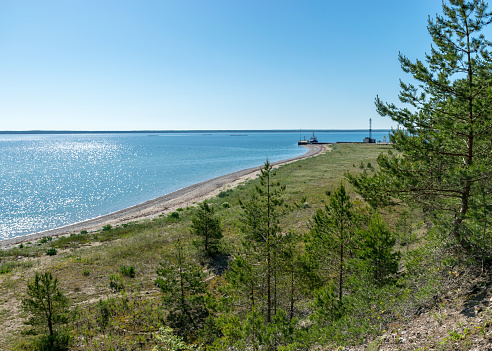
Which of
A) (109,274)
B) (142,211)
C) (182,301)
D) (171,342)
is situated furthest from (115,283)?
(142,211)

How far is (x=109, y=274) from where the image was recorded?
18.8 m

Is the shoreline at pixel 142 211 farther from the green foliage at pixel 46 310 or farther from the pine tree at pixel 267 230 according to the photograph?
the pine tree at pixel 267 230

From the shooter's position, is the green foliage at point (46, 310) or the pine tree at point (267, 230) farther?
the pine tree at point (267, 230)

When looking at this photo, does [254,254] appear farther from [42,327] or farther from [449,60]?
[449,60]

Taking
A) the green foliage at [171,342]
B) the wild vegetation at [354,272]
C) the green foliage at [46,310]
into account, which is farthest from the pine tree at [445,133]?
the green foliage at [46,310]

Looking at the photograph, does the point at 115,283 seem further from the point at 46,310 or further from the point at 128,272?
the point at 46,310

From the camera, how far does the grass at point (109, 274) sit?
1251 cm

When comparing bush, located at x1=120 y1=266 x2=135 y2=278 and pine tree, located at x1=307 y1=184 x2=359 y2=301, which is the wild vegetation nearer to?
pine tree, located at x1=307 y1=184 x2=359 y2=301

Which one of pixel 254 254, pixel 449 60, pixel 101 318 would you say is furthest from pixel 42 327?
pixel 449 60

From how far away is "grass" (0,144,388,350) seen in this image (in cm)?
1251

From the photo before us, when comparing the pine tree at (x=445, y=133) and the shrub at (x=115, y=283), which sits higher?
the pine tree at (x=445, y=133)

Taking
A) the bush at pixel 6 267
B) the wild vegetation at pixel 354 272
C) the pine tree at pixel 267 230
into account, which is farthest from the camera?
the bush at pixel 6 267

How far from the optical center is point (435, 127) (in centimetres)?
926

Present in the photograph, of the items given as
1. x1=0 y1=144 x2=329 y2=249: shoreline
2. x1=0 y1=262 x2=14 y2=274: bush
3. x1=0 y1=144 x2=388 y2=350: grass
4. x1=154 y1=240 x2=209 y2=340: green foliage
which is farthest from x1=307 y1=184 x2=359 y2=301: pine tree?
x1=0 y1=144 x2=329 y2=249: shoreline
